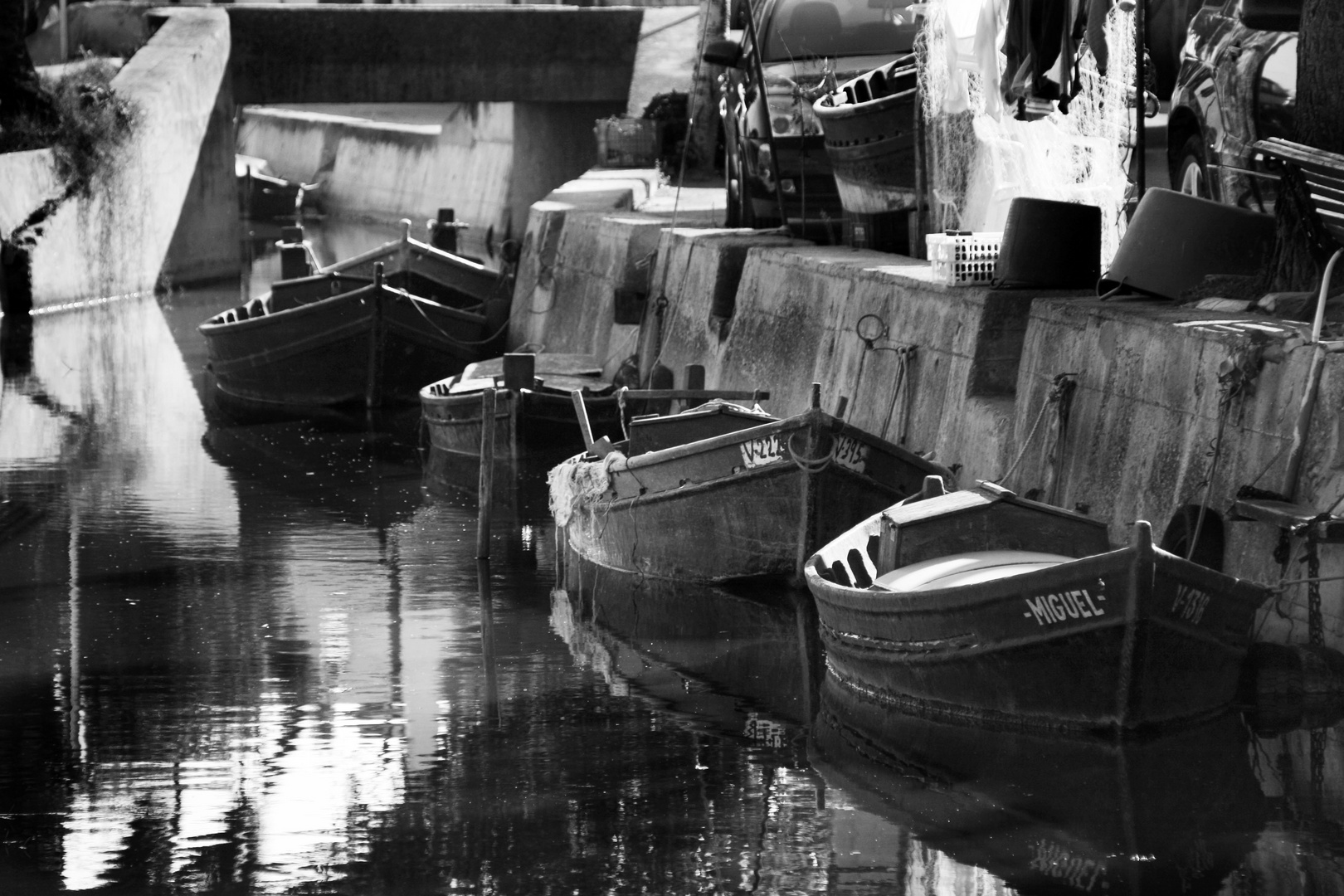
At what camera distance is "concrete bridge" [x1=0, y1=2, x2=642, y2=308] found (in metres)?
31.3

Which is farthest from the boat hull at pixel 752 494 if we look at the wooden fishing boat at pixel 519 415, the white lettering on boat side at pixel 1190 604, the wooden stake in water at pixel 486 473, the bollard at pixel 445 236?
the bollard at pixel 445 236

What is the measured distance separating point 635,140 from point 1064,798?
76.9 feet

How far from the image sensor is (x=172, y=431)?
20781 millimetres

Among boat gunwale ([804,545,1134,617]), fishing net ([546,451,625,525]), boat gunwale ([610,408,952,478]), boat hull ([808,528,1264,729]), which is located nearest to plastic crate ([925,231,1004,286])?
boat gunwale ([610,408,952,478])

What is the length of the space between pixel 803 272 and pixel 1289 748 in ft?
25.2

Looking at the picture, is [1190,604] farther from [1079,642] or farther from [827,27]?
[827,27]

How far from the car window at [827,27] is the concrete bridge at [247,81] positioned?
13363 mm

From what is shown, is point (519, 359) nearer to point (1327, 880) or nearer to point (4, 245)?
point (1327, 880)

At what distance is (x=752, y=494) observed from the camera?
41.2ft

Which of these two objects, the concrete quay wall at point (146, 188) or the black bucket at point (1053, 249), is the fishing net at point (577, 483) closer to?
the black bucket at point (1053, 249)

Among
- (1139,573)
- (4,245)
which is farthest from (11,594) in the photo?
(4,245)

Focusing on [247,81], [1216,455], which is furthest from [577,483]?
[247,81]

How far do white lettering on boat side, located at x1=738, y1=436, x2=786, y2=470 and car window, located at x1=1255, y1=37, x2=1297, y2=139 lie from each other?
11.9 feet

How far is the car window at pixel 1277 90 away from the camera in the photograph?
13117 millimetres
